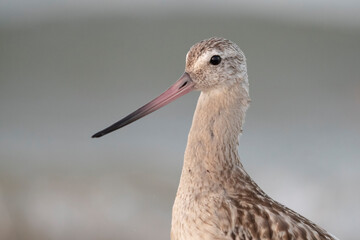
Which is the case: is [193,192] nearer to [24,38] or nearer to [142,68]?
[142,68]

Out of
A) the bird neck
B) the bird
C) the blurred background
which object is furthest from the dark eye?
the blurred background

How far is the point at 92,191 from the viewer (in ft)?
25.6

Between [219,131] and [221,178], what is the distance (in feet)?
0.83

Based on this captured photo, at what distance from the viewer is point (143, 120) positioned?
9391mm

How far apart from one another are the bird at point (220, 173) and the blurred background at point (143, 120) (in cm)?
351

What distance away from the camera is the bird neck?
3834 mm

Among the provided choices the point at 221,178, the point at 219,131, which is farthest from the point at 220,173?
the point at 219,131

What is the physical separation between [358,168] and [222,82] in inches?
190

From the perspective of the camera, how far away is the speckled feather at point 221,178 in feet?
11.5

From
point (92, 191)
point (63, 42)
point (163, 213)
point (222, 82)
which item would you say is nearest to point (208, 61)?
point (222, 82)

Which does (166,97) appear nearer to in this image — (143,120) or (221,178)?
(221,178)

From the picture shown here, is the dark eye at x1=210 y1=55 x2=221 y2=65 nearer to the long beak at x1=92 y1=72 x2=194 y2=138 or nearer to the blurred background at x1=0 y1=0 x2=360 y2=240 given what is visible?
the long beak at x1=92 y1=72 x2=194 y2=138

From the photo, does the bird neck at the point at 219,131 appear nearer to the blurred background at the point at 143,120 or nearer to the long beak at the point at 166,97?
the long beak at the point at 166,97

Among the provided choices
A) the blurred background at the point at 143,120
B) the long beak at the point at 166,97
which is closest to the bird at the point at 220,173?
the long beak at the point at 166,97
